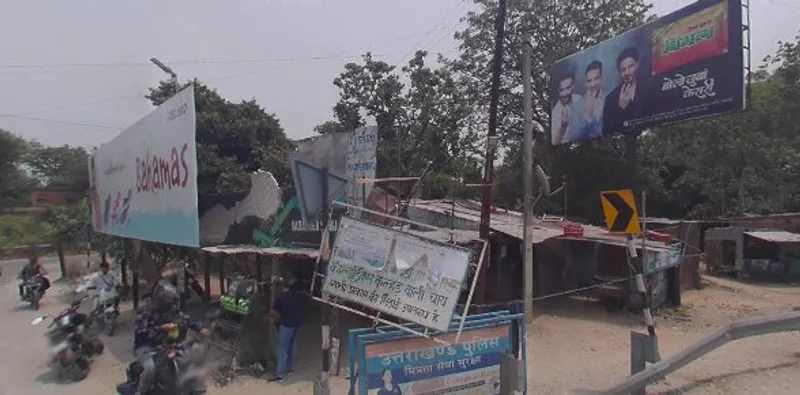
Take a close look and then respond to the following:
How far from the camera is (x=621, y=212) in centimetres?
764

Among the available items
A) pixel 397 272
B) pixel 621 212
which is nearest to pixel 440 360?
pixel 397 272

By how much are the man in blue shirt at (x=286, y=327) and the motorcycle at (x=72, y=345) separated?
10.1ft

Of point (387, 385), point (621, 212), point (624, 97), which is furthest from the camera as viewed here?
point (624, 97)

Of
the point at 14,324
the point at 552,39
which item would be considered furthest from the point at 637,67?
the point at 14,324

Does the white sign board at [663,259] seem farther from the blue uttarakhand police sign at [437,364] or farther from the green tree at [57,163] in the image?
the green tree at [57,163]

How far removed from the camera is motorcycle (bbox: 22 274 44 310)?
56.5 feet

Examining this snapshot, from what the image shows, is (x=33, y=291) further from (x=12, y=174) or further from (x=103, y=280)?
(x=12, y=174)

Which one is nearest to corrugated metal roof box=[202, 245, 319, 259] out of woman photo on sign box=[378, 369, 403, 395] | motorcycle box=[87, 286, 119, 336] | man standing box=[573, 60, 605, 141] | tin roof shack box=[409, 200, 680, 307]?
motorcycle box=[87, 286, 119, 336]

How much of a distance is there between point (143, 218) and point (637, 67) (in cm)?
1365

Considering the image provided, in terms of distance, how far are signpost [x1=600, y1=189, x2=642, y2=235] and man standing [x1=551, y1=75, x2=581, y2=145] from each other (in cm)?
1291

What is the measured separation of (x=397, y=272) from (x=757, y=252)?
68.9 ft

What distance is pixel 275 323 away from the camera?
931cm

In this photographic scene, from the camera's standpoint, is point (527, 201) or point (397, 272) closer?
point (397, 272)

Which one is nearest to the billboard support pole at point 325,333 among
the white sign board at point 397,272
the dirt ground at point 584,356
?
the white sign board at point 397,272
